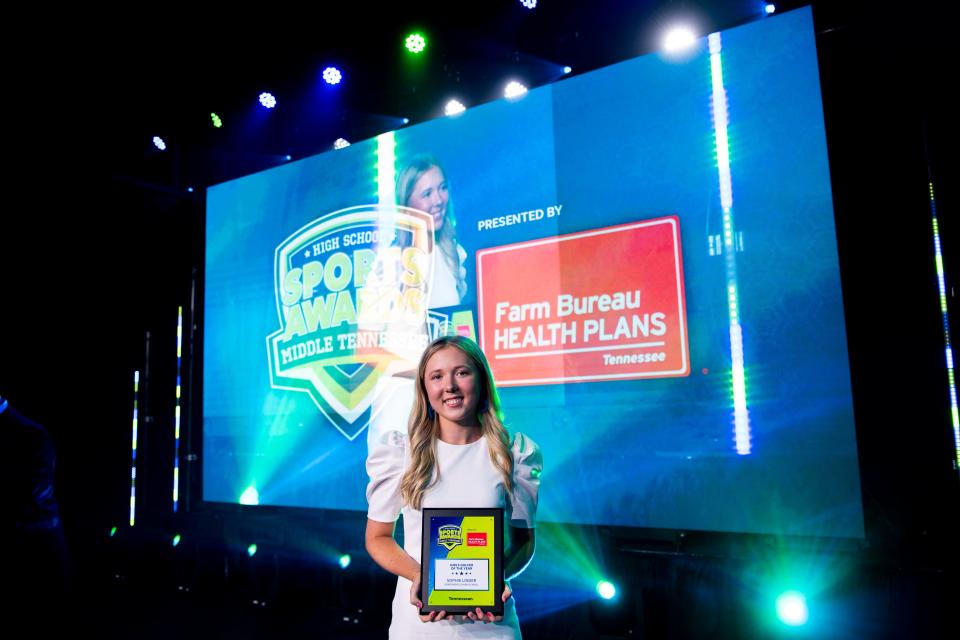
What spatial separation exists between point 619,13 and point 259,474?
2.78 metres

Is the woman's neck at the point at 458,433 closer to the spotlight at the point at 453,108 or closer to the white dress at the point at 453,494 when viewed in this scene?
the white dress at the point at 453,494

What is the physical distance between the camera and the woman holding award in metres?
1.53

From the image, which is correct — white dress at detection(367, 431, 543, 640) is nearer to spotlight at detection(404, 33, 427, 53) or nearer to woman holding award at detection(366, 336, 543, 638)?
woman holding award at detection(366, 336, 543, 638)

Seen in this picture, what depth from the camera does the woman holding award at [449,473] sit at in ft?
5.02

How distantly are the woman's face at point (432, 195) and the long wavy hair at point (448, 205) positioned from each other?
0.04 feet

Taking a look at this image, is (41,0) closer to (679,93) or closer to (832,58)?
(679,93)

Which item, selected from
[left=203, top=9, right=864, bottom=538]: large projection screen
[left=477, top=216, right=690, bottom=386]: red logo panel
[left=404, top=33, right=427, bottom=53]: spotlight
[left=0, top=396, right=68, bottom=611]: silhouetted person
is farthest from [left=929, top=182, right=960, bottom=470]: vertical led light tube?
[left=0, top=396, right=68, bottom=611]: silhouetted person

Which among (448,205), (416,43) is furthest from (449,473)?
(416,43)

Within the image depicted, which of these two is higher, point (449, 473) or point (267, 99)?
point (267, 99)

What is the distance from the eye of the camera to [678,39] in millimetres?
2812

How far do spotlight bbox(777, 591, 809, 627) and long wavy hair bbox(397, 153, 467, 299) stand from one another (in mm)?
1686

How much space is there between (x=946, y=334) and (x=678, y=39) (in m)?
1.41

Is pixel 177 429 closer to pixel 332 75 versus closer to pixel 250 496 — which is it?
pixel 250 496

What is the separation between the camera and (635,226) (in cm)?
282
